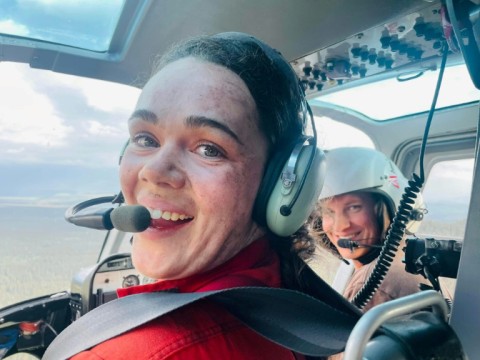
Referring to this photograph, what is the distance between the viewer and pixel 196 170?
1005 millimetres

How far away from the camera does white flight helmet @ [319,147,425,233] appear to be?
2.45 meters

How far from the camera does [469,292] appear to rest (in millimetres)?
901

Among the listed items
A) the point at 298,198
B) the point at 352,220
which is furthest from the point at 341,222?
the point at 298,198

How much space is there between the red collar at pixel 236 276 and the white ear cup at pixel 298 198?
7cm

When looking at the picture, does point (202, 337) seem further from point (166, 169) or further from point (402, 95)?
point (402, 95)

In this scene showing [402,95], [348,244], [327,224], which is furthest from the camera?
[327,224]

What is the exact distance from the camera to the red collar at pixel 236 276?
2.97 ft

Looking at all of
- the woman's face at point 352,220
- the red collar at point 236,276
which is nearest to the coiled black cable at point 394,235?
the woman's face at point 352,220

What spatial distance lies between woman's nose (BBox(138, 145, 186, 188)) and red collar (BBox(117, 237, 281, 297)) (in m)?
0.21

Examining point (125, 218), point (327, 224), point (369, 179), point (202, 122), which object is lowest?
point (327, 224)

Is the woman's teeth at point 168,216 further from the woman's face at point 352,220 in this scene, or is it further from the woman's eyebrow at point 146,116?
the woman's face at point 352,220

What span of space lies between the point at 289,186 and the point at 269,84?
27 cm

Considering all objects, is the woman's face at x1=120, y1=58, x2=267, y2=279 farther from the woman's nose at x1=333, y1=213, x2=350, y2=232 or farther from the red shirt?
the woman's nose at x1=333, y1=213, x2=350, y2=232

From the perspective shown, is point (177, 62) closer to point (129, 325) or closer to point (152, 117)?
point (152, 117)
